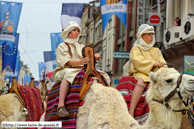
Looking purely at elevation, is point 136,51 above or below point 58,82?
above

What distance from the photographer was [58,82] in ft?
20.5

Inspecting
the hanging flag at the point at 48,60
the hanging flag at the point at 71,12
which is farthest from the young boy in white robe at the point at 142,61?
the hanging flag at the point at 48,60

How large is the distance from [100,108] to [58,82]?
1.42 metres

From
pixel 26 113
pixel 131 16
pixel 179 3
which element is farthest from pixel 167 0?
pixel 26 113

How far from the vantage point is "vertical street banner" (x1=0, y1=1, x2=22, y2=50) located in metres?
21.3

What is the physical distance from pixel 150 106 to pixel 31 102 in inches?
227

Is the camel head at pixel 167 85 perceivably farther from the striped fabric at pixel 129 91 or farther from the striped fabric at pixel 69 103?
the striped fabric at pixel 129 91

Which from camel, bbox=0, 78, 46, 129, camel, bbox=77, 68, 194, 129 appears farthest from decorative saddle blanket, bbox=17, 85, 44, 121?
camel, bbox=77, 68, 194, 129

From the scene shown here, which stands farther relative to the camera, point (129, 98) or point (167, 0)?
point (167, 0)

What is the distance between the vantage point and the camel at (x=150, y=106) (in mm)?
4516

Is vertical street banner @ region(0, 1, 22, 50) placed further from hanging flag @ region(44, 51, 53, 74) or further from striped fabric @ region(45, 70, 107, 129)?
striped fabric @ region(45, 70, 107, 129)

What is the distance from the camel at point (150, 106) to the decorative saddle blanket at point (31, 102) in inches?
182

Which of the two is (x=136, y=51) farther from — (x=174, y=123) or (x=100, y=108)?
(x=174, y=123)

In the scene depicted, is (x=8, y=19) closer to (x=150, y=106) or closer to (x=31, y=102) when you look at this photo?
(x=31, y=102)
